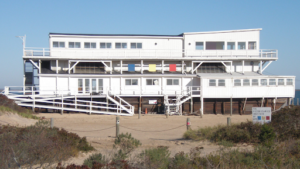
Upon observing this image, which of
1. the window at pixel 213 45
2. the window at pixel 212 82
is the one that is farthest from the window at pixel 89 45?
the window at pixel 212 82

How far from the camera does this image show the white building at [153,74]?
2980 centimetres

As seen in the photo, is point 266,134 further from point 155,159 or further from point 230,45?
point 230,45

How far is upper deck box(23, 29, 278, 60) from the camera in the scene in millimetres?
31984

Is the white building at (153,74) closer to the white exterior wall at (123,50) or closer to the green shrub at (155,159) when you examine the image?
the white exterior wall at (123,50)

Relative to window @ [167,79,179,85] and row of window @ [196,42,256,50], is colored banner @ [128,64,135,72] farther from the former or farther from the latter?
row of window @ [196,42,256,50]

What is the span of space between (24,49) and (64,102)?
753 cm

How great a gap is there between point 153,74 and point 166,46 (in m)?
4.24

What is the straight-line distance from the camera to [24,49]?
1194 inches

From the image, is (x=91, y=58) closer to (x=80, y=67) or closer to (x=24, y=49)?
(x=80, y=67)

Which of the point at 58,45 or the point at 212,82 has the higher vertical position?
the point at 58,45

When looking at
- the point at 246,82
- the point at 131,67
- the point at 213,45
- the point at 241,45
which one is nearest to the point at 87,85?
the point at 131,67

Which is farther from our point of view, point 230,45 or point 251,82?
point 230,45

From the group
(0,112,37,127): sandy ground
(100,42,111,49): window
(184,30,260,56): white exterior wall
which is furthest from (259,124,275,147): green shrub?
(100,42,111,49): window

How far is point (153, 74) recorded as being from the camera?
3155cm
